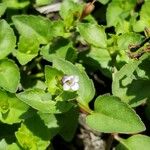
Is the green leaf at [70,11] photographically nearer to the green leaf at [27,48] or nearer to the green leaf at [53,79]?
the green leaf at [27,48]

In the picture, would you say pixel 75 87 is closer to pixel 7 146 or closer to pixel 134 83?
pixel 134 83

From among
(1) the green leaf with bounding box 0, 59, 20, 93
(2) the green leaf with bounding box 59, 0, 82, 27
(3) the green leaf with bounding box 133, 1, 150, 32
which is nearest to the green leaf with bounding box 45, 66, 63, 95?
(1) the green leaf with bounding box 0, 59, 20, 93

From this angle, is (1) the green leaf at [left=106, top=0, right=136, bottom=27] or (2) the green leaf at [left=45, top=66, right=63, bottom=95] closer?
(2) the green leaf at [left=45, top=66, right=63, bottom=95]

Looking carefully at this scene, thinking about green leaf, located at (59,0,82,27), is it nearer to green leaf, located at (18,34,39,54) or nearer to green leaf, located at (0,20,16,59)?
green leaf, located at (18,34,39,54)

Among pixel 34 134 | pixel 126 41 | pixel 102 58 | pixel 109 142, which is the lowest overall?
pixel 109 142

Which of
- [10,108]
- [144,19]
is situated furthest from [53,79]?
[144,19]

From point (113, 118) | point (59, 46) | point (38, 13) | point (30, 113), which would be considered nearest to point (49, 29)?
point (59, 46)
